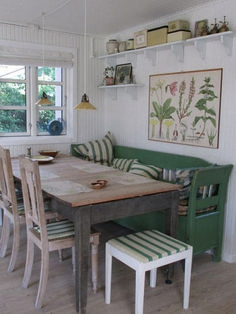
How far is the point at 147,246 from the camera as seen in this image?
91.1 inches

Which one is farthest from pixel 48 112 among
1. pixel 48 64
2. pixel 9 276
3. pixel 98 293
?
pixel 98 293

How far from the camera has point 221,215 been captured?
10.3 ft

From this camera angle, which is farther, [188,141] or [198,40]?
[188,141]

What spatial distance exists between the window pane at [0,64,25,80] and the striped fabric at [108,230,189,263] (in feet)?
9.28

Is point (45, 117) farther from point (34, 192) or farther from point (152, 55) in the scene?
point (34, 192)

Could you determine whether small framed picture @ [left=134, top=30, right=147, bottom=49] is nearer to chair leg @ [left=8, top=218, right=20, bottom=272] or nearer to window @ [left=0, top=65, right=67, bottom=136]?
window @ [left=0, top=65, right=67, bottom=136]

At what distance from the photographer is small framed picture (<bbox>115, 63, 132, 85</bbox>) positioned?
440 cm

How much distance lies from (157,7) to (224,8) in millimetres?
674

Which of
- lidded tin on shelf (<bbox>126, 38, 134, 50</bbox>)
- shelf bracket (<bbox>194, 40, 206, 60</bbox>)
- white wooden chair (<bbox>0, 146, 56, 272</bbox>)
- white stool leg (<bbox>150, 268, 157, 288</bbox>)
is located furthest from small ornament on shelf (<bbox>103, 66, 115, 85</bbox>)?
white stool leg (<bbox>150, 268, 157, 288</bbox>)

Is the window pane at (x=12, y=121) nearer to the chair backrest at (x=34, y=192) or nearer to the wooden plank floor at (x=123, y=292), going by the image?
the wooden plank floor at (x=123, y=292)

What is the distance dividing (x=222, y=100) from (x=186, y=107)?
0.48 meters

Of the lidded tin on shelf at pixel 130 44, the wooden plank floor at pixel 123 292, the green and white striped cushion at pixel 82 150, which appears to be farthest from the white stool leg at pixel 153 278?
the lidded tin on shelf at pixel 130 44

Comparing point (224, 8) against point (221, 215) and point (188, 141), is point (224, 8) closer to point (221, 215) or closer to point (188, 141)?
point (188, 141)

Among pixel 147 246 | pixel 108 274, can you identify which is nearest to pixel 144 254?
pixel 147 246
